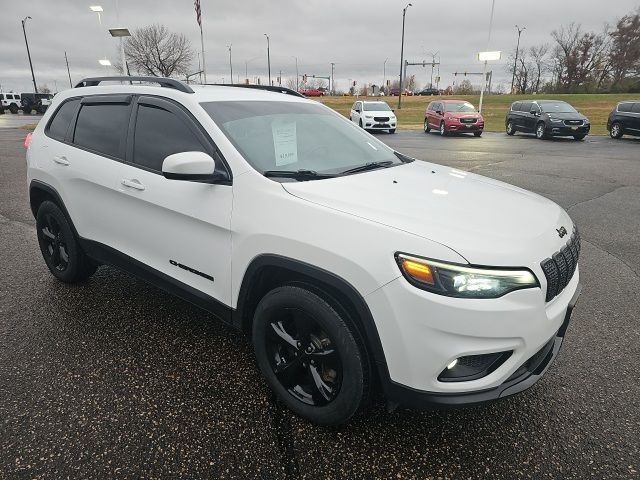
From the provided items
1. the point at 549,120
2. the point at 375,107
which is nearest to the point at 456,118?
the point at 549,120

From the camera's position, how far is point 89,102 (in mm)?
3697

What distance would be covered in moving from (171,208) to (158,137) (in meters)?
0.57

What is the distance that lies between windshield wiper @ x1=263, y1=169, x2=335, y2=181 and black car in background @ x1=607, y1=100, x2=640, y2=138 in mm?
21594

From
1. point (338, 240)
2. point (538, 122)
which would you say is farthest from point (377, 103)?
point (338, 240)

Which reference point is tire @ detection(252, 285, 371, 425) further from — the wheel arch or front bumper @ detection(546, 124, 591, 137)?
front bumper @ detection(546, 124, 591, 137)

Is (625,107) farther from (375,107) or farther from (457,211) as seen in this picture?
(457,211)

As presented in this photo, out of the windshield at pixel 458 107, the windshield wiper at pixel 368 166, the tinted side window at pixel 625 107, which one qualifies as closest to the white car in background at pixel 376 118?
the windshield at pixel 458 107

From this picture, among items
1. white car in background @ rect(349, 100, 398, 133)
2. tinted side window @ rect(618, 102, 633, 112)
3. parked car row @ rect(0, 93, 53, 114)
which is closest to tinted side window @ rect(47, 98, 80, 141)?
white car in background @ rect(349, 100, 398, 133)

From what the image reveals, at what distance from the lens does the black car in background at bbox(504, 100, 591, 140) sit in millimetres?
19625

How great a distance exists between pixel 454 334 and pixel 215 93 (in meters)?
2.28

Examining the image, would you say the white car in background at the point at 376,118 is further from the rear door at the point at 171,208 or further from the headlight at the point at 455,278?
the headlight at the point at 455,278

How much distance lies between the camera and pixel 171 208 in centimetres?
280

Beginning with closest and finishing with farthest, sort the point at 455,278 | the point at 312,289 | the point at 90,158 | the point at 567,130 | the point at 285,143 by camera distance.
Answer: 1. the point at 455,278
2. the point at 312,289
3. the point at 285,143
4. the point at 90,158
5. the point at 567,130

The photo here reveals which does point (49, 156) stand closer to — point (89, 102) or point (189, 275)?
point (89, 102)
